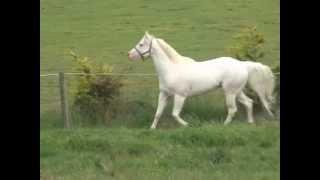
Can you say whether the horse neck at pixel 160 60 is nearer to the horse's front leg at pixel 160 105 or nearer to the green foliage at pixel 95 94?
the horse's front leg at pixel 160 105

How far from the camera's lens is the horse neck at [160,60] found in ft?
33.9

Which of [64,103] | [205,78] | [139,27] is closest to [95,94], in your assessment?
[64,103]

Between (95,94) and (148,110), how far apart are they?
80 cm

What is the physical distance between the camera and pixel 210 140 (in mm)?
8039

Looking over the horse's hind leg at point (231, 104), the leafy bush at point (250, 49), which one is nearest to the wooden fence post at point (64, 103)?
the horse's hind leg at point (231, 104)

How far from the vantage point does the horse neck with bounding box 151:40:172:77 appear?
10.3 metres

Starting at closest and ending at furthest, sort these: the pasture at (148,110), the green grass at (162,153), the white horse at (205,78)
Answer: the green grass at (162,153)
the pasture at (148,110)
the white horse at (205,78)

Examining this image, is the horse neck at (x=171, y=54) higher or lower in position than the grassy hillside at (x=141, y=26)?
higher

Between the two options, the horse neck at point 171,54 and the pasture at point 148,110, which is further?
the horse neck at point 171,54

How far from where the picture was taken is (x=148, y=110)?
1031cm

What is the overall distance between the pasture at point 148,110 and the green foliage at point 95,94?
14 cm

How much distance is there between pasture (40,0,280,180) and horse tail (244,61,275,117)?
0.90 feet

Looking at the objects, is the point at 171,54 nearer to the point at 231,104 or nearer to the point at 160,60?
the point at 160,60
